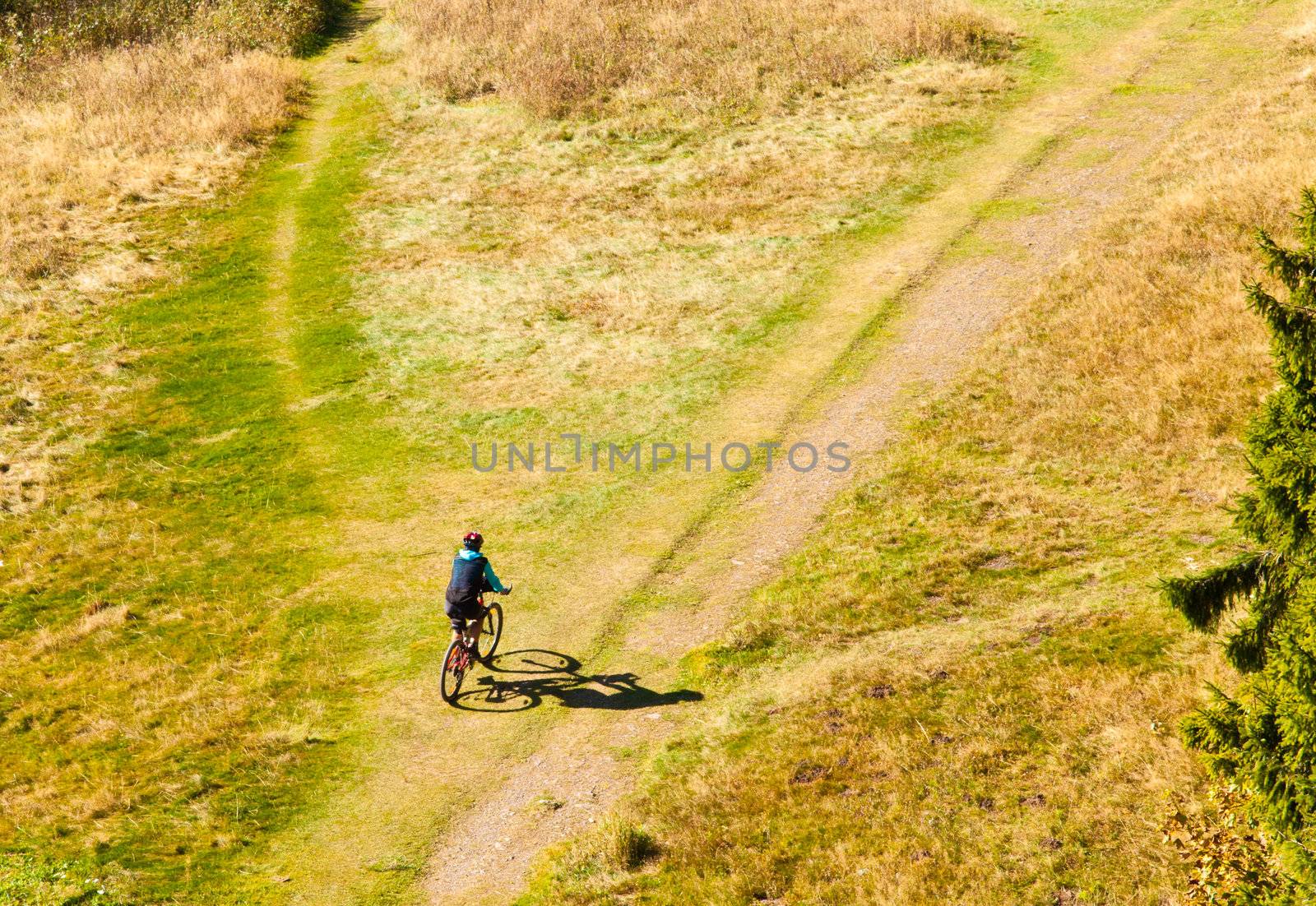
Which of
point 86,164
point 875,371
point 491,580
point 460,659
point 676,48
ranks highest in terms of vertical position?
point 676,48

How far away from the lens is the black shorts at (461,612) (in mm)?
15898

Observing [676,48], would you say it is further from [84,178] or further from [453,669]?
[453,669]

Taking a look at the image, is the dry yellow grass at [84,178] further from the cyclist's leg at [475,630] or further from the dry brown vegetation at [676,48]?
the cyclist's leg at [475,630]

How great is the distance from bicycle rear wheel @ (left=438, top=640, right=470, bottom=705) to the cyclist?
194 millimetres

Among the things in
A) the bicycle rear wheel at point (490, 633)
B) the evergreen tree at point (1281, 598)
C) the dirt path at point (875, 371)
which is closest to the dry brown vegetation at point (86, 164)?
the bicycle rear wheel at point (490, 633)

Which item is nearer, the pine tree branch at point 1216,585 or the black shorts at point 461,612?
the pine tree branch at point 1216,585

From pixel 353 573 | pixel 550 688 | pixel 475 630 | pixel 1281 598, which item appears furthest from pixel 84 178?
pixel 1281 598

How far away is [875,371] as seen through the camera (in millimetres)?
23469

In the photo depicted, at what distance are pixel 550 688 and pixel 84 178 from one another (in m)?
27.6

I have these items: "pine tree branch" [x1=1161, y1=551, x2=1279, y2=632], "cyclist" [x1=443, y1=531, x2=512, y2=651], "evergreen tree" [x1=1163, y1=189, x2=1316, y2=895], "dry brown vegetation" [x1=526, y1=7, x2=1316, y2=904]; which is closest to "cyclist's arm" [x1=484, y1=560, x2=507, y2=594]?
"cyclist" [x1=443, y1=531, x2=512, y2=651]

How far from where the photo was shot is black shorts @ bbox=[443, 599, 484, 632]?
52.2ft

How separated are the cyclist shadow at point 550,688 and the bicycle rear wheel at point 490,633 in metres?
0.20

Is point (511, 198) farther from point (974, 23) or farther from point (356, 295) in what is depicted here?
point (974, 23)

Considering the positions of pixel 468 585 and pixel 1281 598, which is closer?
pixel 1281 598
